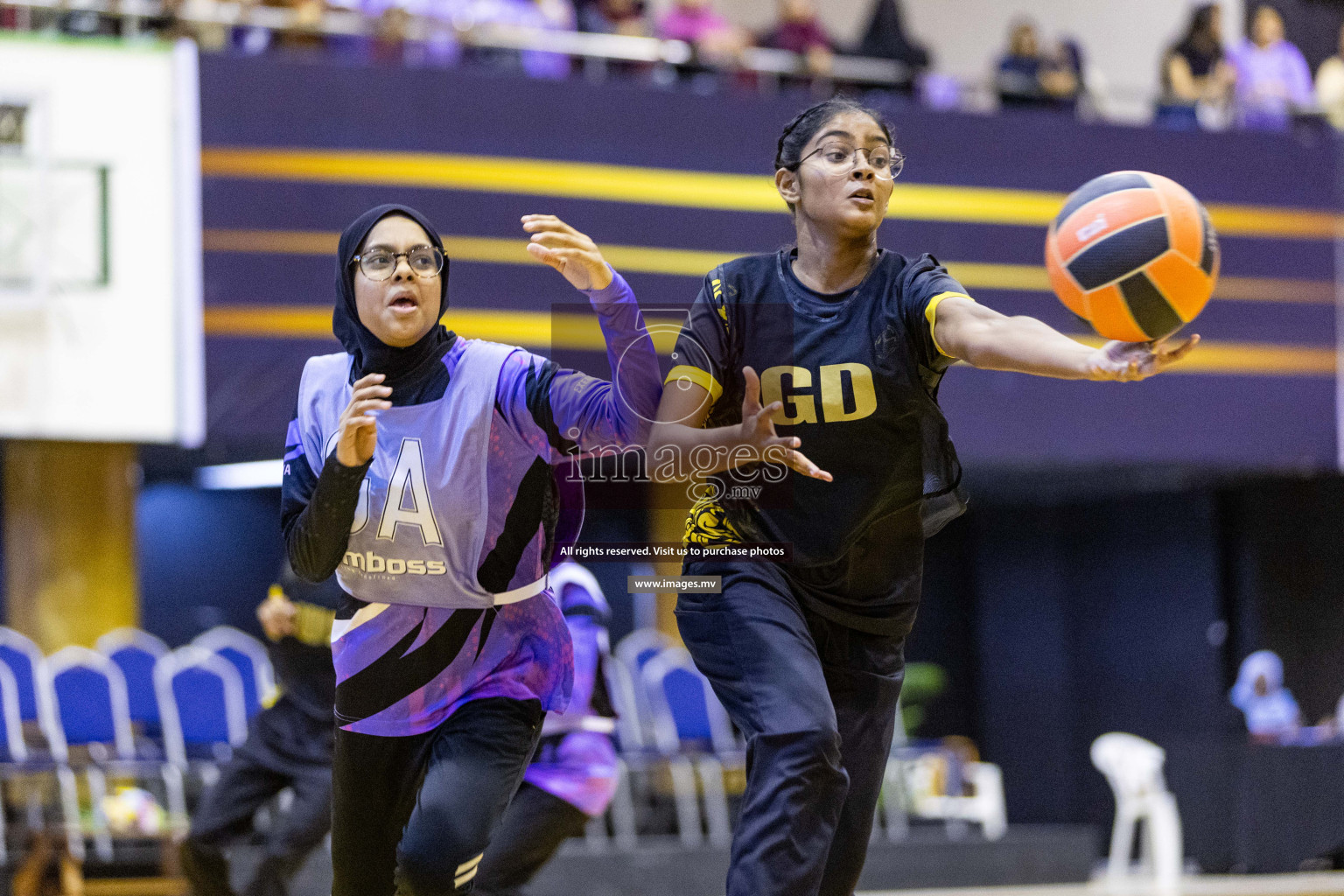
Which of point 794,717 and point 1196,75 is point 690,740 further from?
point 794,717

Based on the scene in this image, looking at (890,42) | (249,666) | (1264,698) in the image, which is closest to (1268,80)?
(890,42)

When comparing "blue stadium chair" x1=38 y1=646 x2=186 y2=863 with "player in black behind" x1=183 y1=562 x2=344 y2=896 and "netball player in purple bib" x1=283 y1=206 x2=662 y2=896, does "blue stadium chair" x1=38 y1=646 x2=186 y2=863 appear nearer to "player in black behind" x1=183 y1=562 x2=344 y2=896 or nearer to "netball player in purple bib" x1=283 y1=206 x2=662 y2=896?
"player in black behind" x1=183 y1=562 x2=344 y2=896

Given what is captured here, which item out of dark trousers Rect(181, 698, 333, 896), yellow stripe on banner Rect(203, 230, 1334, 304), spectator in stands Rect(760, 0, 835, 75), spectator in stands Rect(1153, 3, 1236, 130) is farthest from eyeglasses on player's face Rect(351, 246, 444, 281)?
spectator in stands Rect(1153, 3, 1236, 130)

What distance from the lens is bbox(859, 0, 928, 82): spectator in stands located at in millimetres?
12000

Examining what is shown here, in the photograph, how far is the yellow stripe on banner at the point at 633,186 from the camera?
1038 centimetres

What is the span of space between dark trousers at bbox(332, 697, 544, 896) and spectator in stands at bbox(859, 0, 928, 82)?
370 inches

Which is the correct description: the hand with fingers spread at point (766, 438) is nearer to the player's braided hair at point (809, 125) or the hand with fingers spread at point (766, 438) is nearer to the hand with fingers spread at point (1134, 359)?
the player's braided hair at point (809, 125)

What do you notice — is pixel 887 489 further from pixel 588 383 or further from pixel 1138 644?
pixel 1138 644

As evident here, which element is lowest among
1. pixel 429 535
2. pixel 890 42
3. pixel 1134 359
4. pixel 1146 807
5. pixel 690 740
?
pixel 1146 807

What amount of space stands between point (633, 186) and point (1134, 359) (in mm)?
8539

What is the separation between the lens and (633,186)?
11117 millimetres

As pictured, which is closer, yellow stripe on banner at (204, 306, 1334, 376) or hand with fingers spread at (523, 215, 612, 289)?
hand with fingers spread at (523, 215, 612, 289)

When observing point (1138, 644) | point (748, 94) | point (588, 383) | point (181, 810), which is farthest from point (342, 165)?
point (1138, 644)

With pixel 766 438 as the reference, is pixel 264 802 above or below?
below
